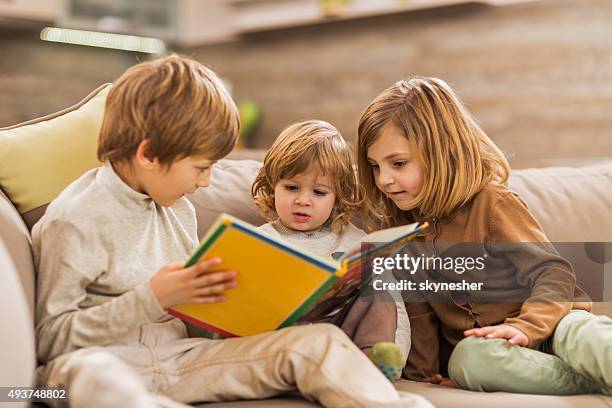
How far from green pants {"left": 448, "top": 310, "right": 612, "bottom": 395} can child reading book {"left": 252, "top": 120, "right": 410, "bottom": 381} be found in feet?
0.58

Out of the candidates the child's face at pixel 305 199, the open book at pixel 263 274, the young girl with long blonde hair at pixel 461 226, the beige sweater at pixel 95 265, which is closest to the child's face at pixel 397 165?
the young girl with long blonde hair at pixel 461 226

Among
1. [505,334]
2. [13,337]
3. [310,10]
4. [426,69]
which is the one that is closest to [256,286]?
[13,337]

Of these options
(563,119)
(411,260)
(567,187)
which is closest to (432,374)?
(411,260)

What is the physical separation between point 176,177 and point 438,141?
0.56 metres

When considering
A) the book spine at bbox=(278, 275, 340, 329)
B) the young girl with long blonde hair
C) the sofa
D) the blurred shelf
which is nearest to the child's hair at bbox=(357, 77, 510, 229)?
the young girl with long blonde hair

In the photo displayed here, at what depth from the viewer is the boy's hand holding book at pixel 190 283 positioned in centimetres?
109

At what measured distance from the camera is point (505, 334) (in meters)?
1.34

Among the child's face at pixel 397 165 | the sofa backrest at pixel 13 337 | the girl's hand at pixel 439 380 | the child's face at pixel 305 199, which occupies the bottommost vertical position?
the girl's hand at pixel 439 380

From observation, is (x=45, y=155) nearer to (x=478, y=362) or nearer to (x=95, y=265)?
(x=95, y=265)

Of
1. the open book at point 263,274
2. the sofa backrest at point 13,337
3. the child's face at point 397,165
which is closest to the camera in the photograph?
the sofa backrest at point 13,337

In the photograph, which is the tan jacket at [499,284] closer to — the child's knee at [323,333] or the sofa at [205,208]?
the sofa at [205,208]

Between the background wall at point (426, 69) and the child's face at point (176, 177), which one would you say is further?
the background wall at point (426, 69)

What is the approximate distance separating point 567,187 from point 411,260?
0.44 metres

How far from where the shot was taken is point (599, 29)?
2.68 metres
